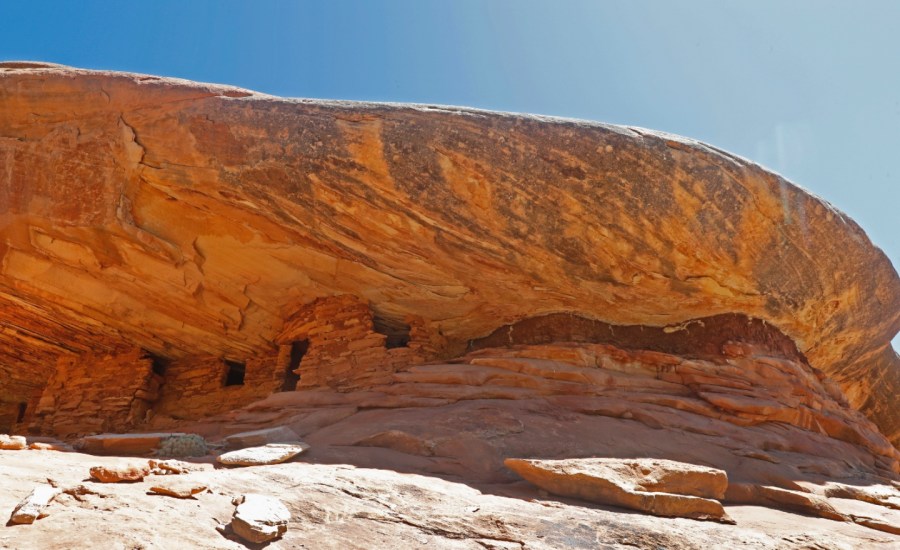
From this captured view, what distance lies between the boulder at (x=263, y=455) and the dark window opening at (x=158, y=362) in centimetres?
541

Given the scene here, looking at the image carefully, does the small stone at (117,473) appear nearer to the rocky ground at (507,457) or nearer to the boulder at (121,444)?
the rocky ground at (507,457)

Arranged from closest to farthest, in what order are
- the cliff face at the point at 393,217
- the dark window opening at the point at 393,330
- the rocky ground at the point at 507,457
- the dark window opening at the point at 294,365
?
the rocky ground at the point at 507,457 → the cliff face at the point at 393,217 → the dark window opening at the point at 294,365 → the dark window opening at the point at 393,330

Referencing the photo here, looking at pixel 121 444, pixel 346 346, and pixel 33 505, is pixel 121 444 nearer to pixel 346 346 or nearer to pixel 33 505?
pixel 33 505

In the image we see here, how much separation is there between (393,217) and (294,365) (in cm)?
290

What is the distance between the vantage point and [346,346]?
783 cm

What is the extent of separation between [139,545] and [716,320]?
684cm

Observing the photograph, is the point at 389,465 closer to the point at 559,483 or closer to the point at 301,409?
the point at 559,483

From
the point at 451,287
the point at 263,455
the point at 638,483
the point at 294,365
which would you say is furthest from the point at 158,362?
the point at 638,483

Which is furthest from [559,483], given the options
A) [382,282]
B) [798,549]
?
[382,282]

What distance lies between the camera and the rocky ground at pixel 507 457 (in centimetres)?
312

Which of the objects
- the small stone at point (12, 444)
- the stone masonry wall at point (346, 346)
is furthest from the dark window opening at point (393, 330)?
the small stone at point (12, 444)

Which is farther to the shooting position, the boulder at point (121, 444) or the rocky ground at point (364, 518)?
the boulder at point (121, 444)

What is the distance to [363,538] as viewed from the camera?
10.3 feet

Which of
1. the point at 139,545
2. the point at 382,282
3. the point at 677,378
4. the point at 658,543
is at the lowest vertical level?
the point at 139,545
